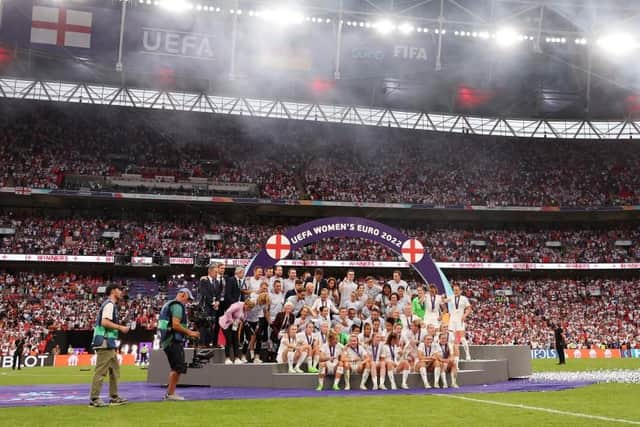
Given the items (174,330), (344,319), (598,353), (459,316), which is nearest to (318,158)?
(598,353)

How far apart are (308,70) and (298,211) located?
16462 mm

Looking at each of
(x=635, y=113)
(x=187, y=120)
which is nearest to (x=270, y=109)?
(x=187, y=120)

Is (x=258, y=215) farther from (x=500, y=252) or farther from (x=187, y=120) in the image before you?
(x=500, y=252)

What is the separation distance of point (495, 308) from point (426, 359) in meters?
30.0

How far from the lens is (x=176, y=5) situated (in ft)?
97.5

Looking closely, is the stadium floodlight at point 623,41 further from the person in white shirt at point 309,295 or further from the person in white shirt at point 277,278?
the person in white shirt at point 277,278

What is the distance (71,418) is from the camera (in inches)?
351

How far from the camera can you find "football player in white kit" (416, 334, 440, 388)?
14.2 meters

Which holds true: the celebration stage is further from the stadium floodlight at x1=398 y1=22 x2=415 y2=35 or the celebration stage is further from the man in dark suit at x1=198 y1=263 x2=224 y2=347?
the stadium floodlight at x1=398 y1=22 x2=415 y2=35

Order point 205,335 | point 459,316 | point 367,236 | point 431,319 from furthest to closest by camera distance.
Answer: point 367,236 → point 459,316 → point 431,319 → point 205,335

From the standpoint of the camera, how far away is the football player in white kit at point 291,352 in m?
14.3

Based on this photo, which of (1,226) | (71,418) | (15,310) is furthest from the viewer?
(1,226)

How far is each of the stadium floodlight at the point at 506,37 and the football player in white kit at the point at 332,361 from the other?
2307 centimetres

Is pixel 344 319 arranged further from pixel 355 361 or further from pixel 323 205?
pixel 323 205
